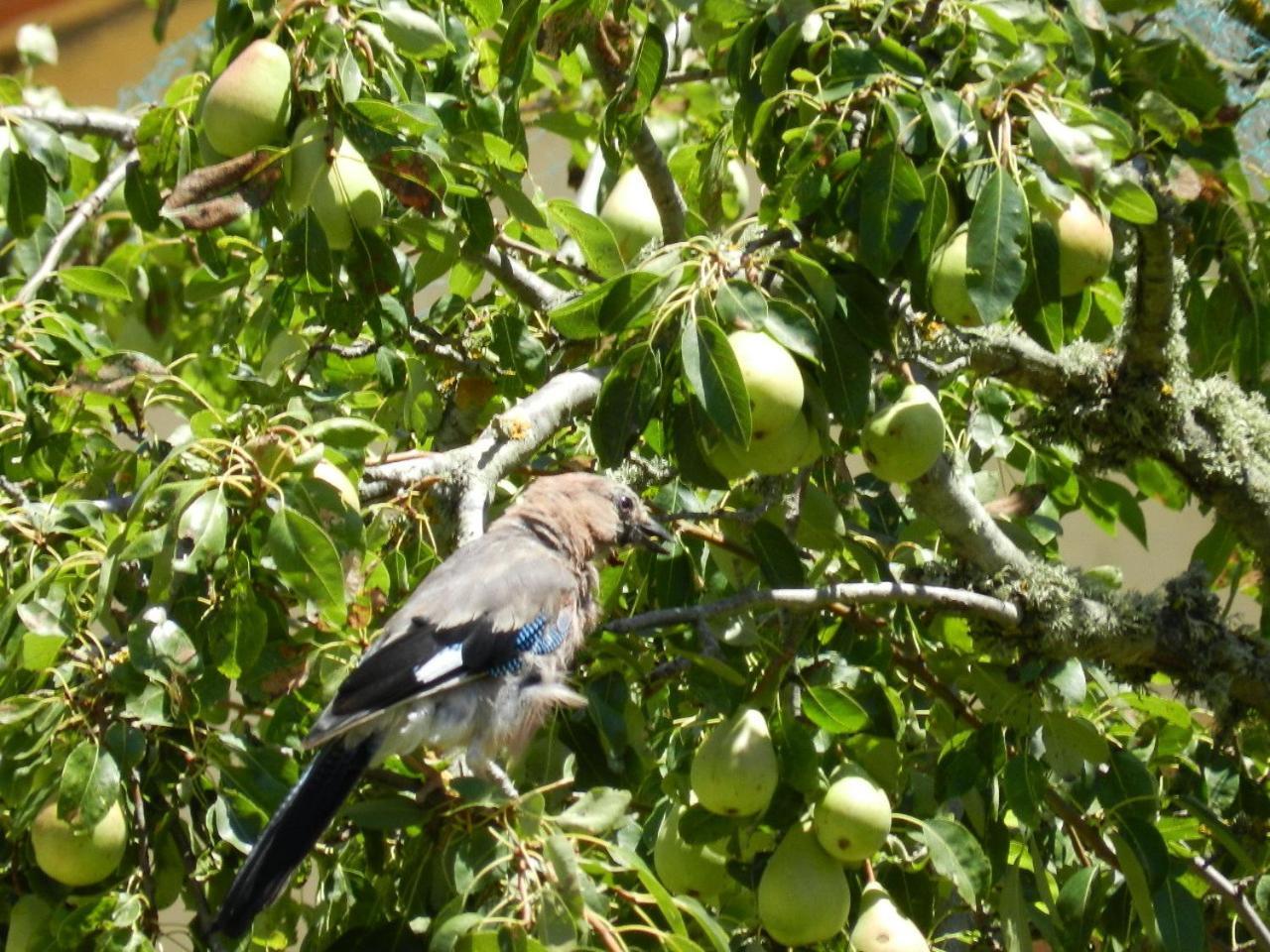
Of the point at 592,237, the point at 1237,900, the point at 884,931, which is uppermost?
the point at 592,237

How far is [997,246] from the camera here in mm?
2305

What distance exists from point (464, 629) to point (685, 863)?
2.06 ft

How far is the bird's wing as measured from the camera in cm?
266

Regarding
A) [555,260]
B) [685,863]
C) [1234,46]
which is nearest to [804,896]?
[685,863]

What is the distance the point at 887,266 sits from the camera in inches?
95.5

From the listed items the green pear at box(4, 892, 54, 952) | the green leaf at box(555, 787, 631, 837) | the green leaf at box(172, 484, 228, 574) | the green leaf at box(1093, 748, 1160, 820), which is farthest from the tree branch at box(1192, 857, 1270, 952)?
the green pear at box(4, 892, 54, 952)

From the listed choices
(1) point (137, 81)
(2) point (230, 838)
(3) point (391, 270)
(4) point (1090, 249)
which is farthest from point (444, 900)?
(1) point (137, 81)

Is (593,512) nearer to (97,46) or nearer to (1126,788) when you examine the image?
(1126,788)

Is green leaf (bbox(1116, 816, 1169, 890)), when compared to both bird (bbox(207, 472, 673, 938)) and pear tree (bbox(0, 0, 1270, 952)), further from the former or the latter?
bird (bbox(207, 472, 673, 938))

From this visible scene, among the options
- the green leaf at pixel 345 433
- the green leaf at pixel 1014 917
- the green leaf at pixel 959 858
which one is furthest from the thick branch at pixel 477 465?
the green leaf at pixel 1014 917

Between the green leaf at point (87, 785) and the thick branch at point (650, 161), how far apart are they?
1.52 meters

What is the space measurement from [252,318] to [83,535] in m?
1.05

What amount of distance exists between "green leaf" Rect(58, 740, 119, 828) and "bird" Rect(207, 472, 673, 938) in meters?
0.26

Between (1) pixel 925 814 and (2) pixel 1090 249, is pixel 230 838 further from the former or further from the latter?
(2) pixel 1090 249
